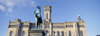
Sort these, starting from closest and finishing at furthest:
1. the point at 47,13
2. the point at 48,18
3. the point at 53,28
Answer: the point at 53,28 < the point at 48,18 < the point at 47,13

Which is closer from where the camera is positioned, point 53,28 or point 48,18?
point 53,28

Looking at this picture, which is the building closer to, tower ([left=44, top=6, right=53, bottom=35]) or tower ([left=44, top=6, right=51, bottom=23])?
tower ([left=44, top=6, right=53, bottom=35])

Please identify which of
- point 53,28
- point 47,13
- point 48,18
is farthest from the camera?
point 47,13

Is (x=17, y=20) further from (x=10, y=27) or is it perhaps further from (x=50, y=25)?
(x=50, y=25)

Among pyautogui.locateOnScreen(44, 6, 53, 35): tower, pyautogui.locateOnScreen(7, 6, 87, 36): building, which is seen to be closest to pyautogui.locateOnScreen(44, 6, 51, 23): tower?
pyautogui.locateOnScreen(44, 6, 53, 35): tower

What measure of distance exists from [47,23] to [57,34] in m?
7.04

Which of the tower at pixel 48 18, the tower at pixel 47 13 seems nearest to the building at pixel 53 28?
the tower at pixel 48 18

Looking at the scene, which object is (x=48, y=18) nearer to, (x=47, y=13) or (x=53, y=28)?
(x=47, y=13)

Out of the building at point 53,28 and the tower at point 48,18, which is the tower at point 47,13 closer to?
the tower at point 48,18

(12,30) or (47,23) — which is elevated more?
(47,23)

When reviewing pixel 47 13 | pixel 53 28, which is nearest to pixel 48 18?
pixel 47 13

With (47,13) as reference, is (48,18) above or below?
below

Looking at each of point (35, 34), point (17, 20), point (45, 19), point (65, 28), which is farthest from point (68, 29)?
point (35, 34)

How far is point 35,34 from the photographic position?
11445 mm
